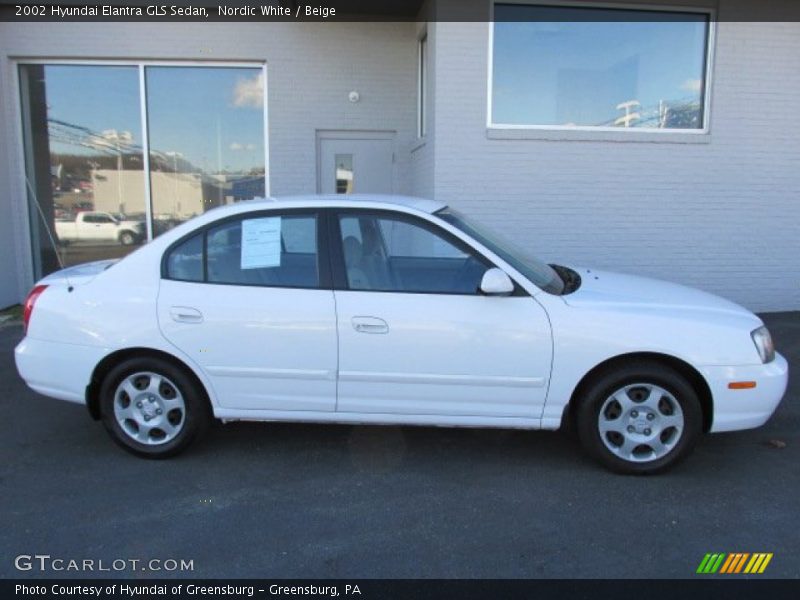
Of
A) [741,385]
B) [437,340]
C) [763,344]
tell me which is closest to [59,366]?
[437,340]

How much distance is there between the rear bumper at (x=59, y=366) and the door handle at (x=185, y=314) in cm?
51

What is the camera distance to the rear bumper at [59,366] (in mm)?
4031

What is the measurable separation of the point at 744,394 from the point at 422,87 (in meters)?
6.53

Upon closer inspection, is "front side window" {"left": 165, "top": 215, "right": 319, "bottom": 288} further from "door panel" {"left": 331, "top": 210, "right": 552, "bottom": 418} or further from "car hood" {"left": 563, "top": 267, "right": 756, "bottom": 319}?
"car hood" {"left": 563, "top": 267, "right": 756, "bottom": 319}

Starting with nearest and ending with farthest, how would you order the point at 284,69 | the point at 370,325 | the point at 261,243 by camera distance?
the point at 370,325 → the point at 261,243 → the point at 284,69

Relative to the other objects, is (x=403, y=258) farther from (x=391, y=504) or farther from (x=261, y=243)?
(x=391, y=504)

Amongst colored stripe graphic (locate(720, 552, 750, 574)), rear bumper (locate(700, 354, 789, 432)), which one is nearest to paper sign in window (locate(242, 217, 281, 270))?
rear bumper (locate(700, 354, 789, 432))

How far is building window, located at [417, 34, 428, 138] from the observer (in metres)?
8.76

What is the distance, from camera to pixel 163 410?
4.10m

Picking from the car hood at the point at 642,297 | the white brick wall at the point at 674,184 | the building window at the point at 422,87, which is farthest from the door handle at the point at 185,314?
the building window at the point at 422,87

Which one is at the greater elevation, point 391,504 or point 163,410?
point 163,410

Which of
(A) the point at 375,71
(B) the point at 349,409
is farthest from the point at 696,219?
(B) the point at 349,409

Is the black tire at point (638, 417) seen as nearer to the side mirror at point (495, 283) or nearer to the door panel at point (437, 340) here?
the door panel at point (437, 340)
